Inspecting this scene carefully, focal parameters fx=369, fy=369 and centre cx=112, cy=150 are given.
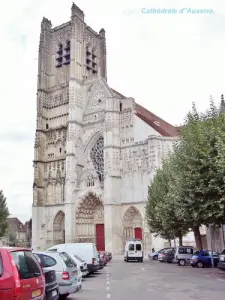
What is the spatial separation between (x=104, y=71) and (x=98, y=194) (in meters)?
24.3

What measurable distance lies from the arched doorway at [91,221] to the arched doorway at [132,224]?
4898 millimetres

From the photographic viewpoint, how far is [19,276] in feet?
20.7

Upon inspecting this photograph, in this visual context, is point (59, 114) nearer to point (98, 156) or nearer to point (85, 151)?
point (85, 151)

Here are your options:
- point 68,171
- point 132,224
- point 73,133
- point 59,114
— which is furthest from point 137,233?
point 59,114

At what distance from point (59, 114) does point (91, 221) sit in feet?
55.0

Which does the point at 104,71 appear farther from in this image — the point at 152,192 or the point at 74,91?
the point at 152,192

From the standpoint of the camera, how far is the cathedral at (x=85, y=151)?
151 ft

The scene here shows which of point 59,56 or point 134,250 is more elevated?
point 59,56

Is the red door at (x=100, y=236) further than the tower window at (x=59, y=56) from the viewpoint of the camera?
No

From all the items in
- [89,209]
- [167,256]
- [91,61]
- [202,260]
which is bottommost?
[167,256]

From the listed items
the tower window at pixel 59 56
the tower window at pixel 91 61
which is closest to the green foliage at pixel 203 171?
the tower window at pixel 91 61

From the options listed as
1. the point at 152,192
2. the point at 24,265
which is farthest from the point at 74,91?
the point at 24,265

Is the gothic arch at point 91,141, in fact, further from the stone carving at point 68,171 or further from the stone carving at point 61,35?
the stone carving at point 61,35

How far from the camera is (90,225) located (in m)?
51.2
